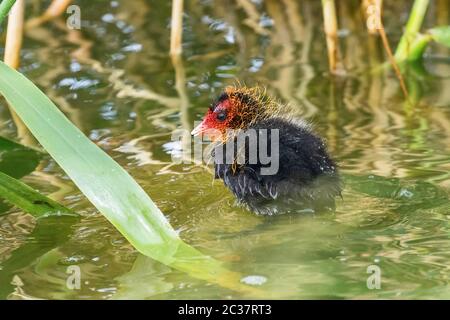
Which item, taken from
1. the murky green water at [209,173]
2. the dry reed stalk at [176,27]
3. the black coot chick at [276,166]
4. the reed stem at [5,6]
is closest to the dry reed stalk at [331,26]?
the murky green water at [209,173]

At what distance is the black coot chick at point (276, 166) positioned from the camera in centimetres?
433

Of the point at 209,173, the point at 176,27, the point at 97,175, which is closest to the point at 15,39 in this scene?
the point at 176,27

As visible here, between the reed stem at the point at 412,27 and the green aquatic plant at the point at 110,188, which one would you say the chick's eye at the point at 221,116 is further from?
the reed stem at the point at 412,27

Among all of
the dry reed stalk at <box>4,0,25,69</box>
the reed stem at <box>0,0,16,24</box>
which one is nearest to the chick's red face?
the reed stem at <box>0,0,16,24</box>

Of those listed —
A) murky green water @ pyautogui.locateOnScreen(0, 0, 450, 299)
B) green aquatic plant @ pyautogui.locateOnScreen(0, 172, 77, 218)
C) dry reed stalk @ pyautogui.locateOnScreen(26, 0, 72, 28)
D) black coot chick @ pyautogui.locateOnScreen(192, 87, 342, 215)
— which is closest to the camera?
murky green water @ pyautogui.locateOnScreen(0, 0, 450, 299)

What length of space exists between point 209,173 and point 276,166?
813 mm

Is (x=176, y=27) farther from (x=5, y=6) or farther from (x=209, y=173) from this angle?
(x=5, y=6)

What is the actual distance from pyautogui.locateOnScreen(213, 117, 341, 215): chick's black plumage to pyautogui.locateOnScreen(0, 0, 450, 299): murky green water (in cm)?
9

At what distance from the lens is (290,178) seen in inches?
170

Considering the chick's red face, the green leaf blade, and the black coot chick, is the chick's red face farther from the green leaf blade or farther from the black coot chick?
the green leaf blade

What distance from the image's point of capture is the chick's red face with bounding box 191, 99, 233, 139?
15.2 feet

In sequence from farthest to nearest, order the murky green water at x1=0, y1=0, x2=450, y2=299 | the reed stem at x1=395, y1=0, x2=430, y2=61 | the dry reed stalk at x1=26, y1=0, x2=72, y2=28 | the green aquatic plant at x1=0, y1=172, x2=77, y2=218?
the dry reed stalk at x1=26, y1=0, x2=72, y2=28 → the reed stem at x1=395, y1=0, x2=430, y2=61 → the green aquatic plant at x1=0, y1=172, x2=77, y2=218 → the murky green water at x1=0, y1=0, x2=450, y2=299

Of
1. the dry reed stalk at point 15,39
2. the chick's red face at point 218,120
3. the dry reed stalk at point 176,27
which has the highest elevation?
the dry reed stalk at point 176,27
